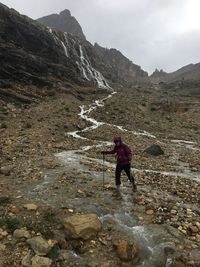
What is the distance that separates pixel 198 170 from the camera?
27.2m

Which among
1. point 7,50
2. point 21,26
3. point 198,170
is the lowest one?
point 198,170

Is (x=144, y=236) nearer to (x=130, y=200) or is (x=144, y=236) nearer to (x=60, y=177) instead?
(x=130, y=200)

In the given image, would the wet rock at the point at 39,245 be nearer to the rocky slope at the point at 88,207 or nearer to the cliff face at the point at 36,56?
the rocky slope at the point at 88,207

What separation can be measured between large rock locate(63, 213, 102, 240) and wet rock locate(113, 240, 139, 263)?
102 cm

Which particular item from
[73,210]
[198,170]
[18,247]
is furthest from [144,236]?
[198,170]

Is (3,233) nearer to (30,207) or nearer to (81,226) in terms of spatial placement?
(30,207)

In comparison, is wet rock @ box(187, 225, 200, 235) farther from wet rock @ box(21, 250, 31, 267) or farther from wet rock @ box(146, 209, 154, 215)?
wet rock @ box(21, 250, 31, 267)

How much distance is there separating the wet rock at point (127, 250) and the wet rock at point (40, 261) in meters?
2.23

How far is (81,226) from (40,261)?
2206 mm

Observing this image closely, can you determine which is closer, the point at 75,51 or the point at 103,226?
the point at 103,226

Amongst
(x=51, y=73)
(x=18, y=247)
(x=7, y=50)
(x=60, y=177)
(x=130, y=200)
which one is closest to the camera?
(x=18, y=247)

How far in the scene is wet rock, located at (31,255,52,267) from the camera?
1125cm

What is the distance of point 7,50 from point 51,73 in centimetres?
919

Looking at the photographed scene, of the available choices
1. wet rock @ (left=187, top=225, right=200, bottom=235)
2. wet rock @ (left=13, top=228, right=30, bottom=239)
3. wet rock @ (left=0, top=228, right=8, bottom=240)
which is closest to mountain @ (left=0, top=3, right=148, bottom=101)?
wet rock @ (left=0, top=228, right=8, bottom=240)
